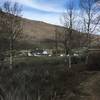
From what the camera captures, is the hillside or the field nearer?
the field

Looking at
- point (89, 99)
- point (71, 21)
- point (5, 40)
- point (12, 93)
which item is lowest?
point (89, 99)

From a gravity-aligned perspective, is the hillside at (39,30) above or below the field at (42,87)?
→ above

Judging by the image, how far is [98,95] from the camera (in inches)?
515

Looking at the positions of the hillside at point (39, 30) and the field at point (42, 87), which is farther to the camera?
the hillside at point (39, 30)

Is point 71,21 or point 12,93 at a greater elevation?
point 71,21

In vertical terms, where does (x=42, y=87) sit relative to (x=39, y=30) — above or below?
below

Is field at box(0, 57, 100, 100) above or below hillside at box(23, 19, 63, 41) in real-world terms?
below

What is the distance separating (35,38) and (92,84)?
108019 mm

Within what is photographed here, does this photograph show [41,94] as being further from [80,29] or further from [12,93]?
[80,29]

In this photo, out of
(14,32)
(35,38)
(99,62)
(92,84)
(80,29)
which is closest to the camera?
(92,84)

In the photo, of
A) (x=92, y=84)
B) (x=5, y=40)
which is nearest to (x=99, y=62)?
(x=92, y=84)

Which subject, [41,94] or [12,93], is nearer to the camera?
[12,93]

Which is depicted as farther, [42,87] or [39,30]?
[39,30]

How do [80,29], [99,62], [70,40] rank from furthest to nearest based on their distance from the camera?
1. [80,29]
2. [70,40]
3. [99,62]
